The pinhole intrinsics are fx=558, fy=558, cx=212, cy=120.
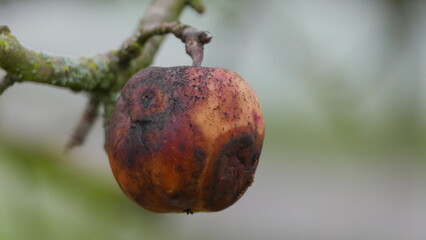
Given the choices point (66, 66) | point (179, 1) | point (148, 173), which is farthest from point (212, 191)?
point (179, 1)

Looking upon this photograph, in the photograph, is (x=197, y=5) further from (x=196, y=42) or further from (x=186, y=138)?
(x=186, y=138)

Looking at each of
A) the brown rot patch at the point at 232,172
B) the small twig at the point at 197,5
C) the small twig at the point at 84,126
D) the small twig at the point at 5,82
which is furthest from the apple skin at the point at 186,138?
the small twig at the point at 197,5

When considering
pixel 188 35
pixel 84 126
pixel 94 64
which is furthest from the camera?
pixel 84 126

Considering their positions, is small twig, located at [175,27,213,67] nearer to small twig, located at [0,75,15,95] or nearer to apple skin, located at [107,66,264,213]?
apple skin, located at [107,66,264,213]

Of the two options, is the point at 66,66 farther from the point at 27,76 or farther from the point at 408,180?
the point at 408,180

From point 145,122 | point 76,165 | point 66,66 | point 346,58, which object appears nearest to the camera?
point 145,122

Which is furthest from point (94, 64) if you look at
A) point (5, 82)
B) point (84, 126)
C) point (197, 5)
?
point (197, 5)

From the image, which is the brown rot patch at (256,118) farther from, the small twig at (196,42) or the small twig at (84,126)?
the small twig at (84,126)

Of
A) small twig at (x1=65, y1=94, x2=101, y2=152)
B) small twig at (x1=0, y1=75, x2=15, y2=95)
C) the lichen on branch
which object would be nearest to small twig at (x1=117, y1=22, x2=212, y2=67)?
the lichen on branch
